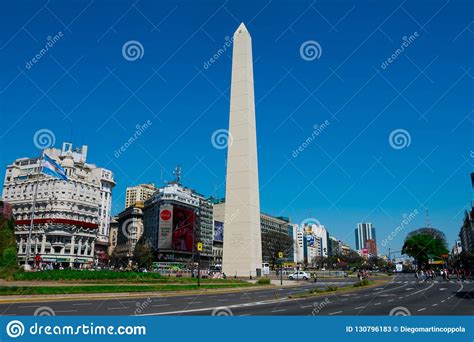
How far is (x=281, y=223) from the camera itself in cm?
18375

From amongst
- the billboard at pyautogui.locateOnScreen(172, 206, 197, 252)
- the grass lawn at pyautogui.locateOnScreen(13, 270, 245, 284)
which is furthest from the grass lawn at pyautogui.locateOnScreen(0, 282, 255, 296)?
the billboard at pyautogui.locateOnScreen(172, 206, 197, 252)

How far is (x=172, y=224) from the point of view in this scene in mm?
116875

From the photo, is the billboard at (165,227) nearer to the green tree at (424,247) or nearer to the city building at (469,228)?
the green tree at (424,247)

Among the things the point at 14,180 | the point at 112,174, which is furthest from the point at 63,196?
the point at 112,174

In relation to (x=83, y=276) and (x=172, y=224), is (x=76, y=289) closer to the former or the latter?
(x=83, y=276)

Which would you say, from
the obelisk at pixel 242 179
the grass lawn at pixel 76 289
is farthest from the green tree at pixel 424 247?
the grass lawn at pixel 76 289

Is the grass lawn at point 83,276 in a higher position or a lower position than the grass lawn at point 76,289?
higher

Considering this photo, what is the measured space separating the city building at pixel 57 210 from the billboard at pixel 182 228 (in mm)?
21874

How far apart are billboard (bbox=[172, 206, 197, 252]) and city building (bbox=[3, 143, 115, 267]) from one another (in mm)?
21874

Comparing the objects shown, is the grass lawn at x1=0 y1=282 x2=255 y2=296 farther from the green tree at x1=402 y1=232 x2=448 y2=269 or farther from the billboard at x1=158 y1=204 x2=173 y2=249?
the green tree at x1=402 y1=232 x2=448 y2=269

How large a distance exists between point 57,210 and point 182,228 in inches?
1367

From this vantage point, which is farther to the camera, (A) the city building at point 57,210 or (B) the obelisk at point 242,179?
(A) the city building at point 57,210

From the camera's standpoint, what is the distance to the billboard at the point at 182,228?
384ft
